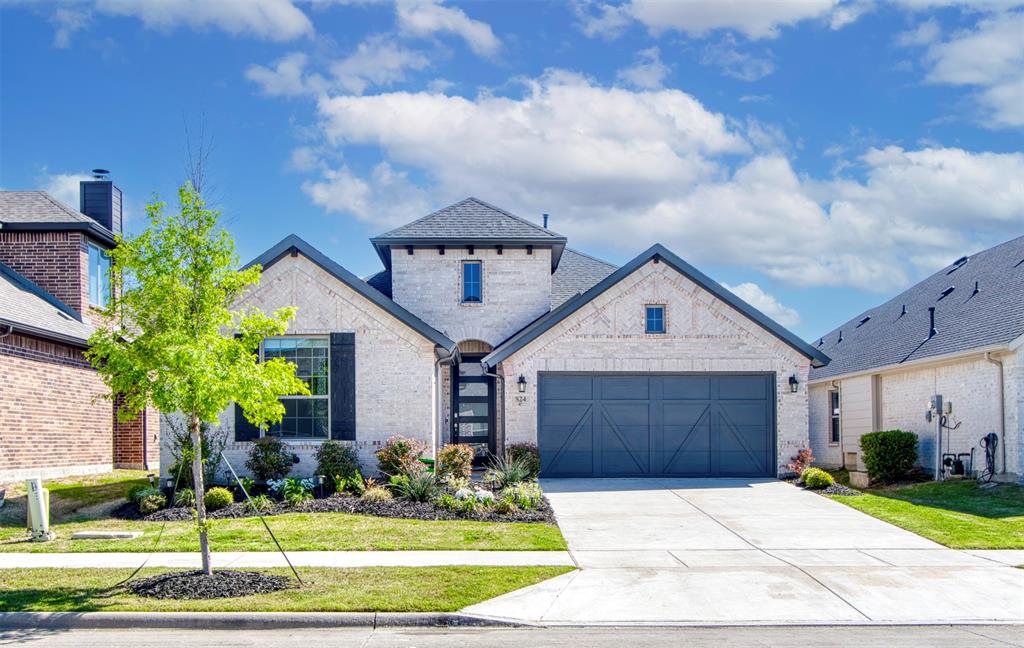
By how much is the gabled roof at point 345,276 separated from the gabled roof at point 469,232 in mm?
4221

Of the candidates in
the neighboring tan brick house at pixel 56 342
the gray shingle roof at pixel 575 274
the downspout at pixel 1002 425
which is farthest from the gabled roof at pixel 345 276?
the downspout at pixel 1002 425

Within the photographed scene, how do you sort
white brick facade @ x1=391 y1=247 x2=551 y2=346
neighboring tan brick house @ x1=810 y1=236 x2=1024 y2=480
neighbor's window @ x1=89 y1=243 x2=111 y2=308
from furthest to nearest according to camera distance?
white brick facade @ x1=391 y1=247 x2=551 y2=346
neighbor's window @ x1=89 y1=243 x2=111 y2=308
neighboring tan brick house @ x1=810 y1=236 x2=1024 y2=480

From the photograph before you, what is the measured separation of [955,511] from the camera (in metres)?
16.7

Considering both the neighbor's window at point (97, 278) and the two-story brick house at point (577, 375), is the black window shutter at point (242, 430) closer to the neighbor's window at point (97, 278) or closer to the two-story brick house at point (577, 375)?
the two-story brick house at point (577, 375)

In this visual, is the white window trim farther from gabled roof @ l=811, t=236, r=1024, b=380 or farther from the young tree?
gabled roof @ l=811, t=236, r=1024, b=380

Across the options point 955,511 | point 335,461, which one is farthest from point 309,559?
point 955,511

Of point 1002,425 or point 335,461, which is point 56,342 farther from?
point 1002,425

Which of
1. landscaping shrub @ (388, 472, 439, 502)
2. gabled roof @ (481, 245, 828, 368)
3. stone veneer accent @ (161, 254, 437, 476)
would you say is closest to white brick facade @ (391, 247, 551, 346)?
gabled roof @ (481, 245, 828, 368)

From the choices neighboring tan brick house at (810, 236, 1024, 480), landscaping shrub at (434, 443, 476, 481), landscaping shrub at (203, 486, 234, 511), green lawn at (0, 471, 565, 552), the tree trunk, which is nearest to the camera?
the tree trunk

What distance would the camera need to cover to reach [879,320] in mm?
29719

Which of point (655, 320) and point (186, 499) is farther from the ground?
point (655, 320)

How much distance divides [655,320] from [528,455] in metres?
4.28

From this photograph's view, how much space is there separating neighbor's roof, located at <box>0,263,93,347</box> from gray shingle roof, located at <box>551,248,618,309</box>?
451 inches

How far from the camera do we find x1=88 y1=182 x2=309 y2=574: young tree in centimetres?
1035
